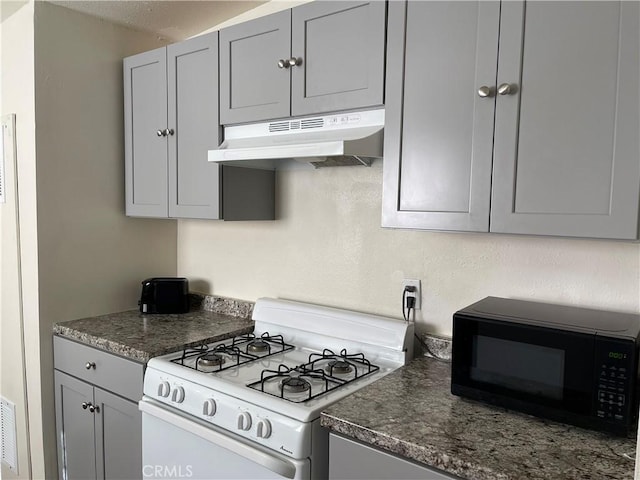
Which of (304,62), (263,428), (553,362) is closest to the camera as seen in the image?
(553,362)

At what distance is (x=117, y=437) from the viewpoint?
2.06m

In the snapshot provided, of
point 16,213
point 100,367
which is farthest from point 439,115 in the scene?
point 16,213

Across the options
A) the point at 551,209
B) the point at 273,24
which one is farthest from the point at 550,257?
the point at 273,24

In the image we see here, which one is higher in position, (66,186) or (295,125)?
(295,125)

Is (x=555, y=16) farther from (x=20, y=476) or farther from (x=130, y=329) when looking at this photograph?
(x=20, y=476)

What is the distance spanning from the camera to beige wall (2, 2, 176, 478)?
226 cm

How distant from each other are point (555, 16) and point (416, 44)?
0.41 m

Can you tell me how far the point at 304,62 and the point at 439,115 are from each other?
60cm

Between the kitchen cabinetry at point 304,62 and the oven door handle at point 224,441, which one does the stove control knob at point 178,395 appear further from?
the kitchen cabinetry at point 304,62

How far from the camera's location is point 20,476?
2.50 m

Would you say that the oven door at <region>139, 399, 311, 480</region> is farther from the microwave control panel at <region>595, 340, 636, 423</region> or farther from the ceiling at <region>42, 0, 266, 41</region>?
the ceiling at <region>42, 0, 266, 41</region>

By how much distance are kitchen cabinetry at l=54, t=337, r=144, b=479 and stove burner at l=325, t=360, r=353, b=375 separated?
76 cm

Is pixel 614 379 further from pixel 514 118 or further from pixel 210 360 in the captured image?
pixel 210 360

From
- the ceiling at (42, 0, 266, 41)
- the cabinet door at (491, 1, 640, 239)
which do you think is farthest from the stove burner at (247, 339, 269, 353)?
the ceiling at (42, 0, 266, 41)
